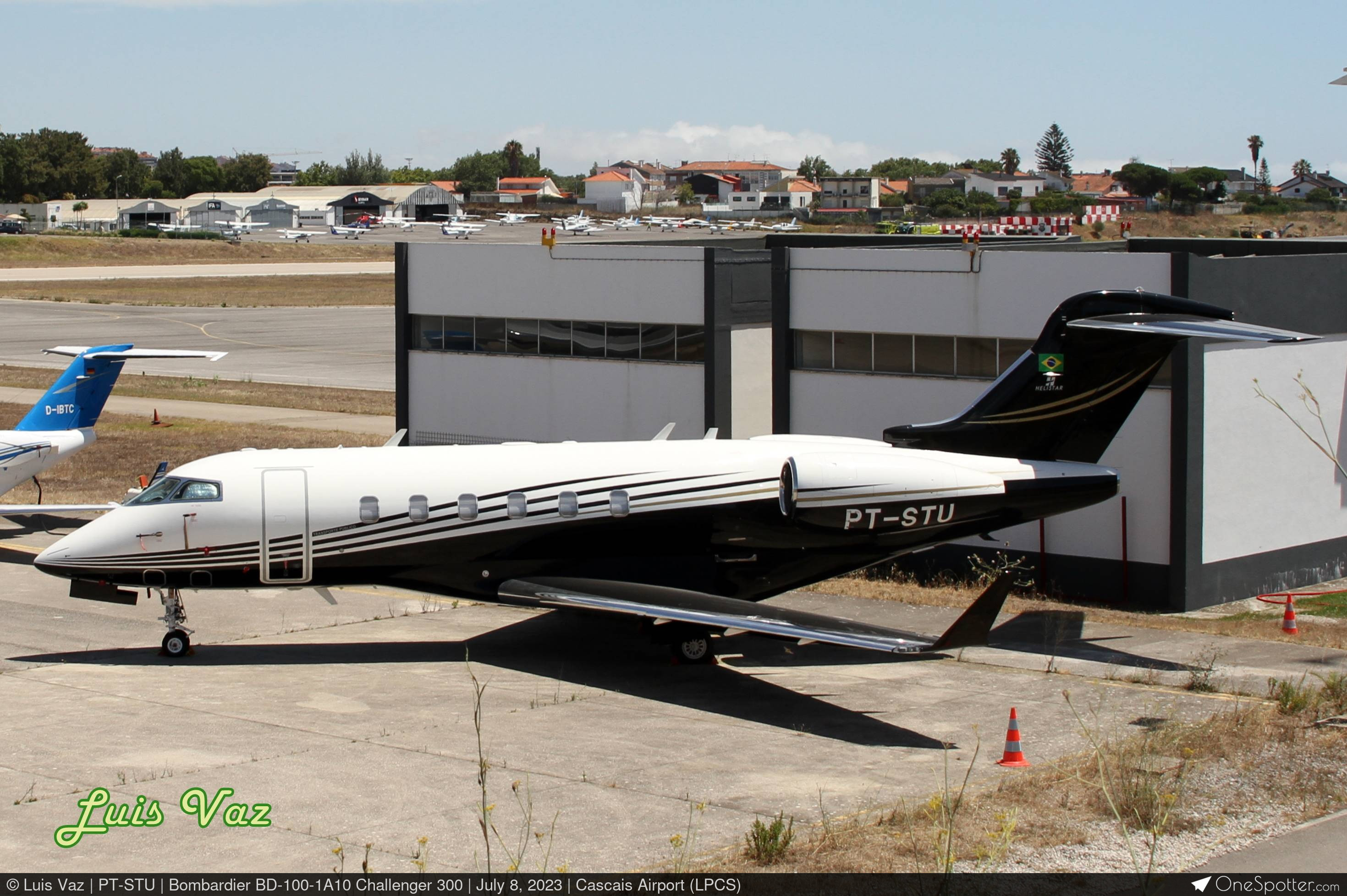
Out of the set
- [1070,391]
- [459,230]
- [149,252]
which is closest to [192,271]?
[149,252]

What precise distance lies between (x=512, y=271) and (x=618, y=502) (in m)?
14.3

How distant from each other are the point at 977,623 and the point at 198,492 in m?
10.3

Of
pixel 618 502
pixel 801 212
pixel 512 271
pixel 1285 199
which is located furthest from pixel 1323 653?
pixel 801 212

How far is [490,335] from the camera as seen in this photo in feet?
108

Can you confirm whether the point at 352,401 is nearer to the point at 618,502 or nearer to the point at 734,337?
the point at 734,337

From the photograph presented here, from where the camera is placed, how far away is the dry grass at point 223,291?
304 ft

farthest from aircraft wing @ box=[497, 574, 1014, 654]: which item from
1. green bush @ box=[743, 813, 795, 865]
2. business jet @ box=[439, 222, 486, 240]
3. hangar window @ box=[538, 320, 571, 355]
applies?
business jet @ box=[439, 222, 486, 240]

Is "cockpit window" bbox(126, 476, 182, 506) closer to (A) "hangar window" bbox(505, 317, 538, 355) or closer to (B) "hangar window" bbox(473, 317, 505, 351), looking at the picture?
(A) "hangar window" bbox(505, 317, 538, 355)

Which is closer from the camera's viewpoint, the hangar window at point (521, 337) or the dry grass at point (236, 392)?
the hangar window at point (521, 337)

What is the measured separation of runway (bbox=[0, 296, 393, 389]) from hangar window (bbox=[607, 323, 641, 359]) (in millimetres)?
25052

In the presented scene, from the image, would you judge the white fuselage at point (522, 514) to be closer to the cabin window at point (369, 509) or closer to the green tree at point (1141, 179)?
the cabin window at point (369, 509)

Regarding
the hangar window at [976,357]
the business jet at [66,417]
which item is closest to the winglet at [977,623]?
the hangar window at [976,357]

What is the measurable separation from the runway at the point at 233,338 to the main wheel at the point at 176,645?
35.8 metres

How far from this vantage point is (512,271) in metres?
32.2
